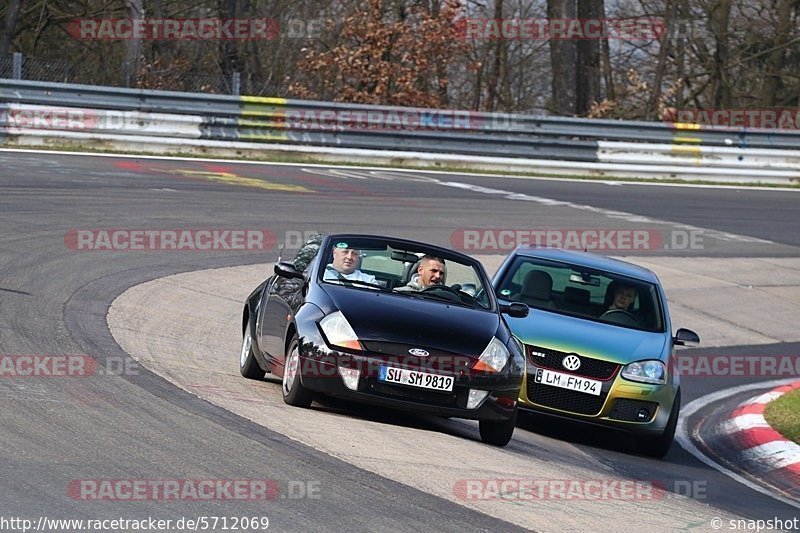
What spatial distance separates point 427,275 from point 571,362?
1.42 meters

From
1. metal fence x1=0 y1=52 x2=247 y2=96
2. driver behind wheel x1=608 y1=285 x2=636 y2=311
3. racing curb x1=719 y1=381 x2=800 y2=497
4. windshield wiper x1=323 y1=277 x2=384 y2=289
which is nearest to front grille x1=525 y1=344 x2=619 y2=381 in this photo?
driver behind wheel x1=608 y1=285 x2=636 y2=311

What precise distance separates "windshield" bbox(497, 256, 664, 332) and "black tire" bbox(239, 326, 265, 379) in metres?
2.27

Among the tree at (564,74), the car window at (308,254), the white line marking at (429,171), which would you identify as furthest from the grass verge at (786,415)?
the tree at (564,74)

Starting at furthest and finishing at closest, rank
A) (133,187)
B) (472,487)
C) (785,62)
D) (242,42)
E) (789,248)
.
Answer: (785,62), (242,42), (789,248), (133,187), (472,487)

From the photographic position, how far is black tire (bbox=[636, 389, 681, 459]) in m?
10.3

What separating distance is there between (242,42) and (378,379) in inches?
1106

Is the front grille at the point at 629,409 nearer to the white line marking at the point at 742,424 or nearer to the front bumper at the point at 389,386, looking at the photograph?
the white line marking at the point at 742,424

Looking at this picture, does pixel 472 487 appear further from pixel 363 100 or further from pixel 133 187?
pixel 363 100

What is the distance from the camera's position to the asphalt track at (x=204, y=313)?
636cm

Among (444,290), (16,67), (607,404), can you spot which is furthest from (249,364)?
(16,67)

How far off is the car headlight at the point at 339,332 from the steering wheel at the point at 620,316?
3.27m

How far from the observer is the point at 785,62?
4078 centimetres

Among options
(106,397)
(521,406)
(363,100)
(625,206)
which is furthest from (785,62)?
(106,397)

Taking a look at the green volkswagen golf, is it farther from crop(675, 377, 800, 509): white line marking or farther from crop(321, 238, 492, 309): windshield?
crop(321, 238, 492, 309): windshield
